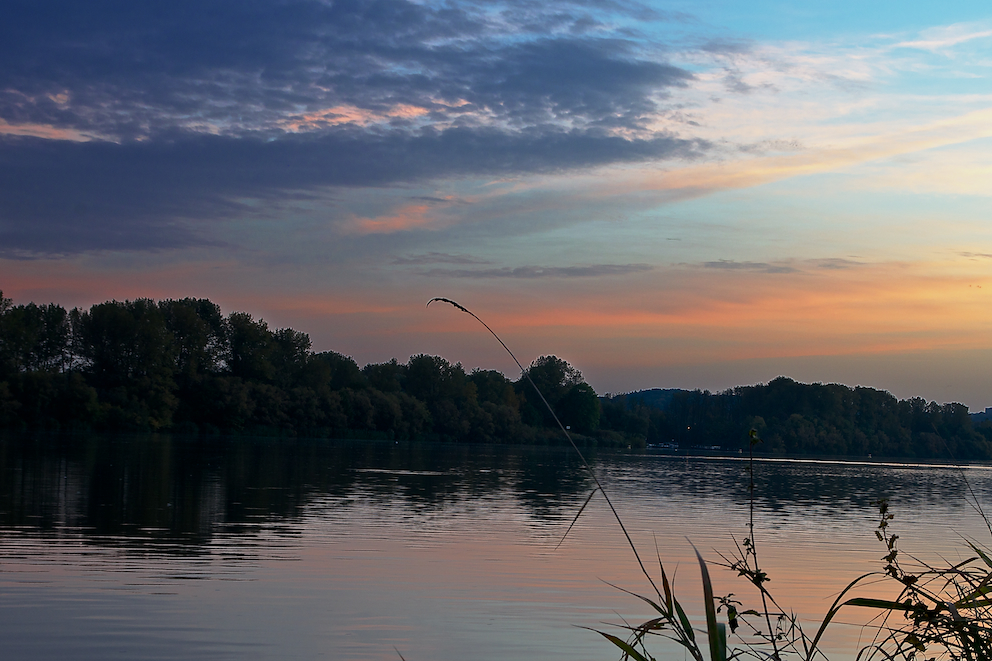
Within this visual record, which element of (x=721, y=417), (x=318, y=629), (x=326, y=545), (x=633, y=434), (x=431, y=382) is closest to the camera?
(x=318, y=629)

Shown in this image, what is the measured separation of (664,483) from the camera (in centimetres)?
4269

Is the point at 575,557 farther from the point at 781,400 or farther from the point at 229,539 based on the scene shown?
the point at 781,400

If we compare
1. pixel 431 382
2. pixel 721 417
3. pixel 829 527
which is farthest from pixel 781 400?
pixel 829 527

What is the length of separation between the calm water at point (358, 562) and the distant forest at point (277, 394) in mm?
42583

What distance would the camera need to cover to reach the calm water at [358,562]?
386 inches

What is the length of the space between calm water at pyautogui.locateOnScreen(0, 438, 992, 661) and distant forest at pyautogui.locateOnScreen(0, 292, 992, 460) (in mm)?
42583

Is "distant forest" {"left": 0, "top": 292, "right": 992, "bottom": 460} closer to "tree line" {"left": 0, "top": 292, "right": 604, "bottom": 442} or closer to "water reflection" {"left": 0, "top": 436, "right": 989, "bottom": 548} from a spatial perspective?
"tree line" {"left": 0, "top": 292, "right": 604, "bottom": 442}

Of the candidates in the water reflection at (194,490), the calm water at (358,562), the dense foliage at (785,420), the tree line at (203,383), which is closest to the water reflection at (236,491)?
the water reflection at (194,490)

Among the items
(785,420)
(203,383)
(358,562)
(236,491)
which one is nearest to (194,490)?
(236,491)

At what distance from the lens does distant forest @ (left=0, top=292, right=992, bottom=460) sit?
286ft

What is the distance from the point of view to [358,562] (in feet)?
49.5

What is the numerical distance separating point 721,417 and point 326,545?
172547 mm

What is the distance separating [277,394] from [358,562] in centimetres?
9218

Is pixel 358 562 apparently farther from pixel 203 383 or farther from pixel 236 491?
pixel 203 383
